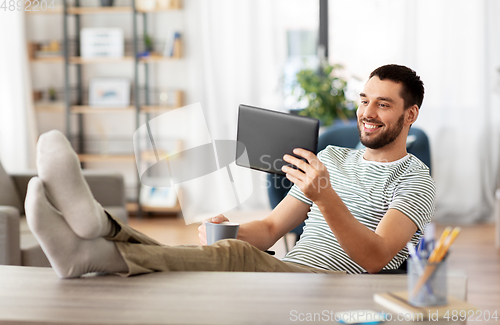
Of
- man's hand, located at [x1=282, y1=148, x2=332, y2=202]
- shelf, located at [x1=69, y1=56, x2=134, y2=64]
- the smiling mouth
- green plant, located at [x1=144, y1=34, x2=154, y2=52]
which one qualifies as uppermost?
green plant, located at [x1=144, y1=34, x2=154, y2=52]

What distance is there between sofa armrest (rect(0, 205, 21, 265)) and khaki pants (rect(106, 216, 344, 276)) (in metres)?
1.13

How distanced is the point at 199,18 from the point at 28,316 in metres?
3.56

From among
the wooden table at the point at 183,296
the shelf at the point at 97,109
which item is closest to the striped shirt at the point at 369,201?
the wooden table at the point at 183,296

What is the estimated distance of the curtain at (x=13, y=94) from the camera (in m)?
3.94

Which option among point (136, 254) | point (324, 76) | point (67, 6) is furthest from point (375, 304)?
point (67, 6)

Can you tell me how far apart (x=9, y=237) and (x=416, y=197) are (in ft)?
4.75

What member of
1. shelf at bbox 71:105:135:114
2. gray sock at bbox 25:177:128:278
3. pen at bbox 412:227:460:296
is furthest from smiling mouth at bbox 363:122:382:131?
shelf at bbox 71:105:135:114

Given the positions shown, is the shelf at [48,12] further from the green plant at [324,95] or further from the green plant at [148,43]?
the green plant at [324,95]

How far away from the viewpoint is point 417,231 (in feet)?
4.81

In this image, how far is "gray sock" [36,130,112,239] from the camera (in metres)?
0.97

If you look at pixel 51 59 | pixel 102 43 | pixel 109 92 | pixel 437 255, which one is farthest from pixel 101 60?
pixel 437 255

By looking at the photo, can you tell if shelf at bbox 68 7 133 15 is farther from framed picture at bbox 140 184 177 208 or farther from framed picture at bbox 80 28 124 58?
framed picture at bbox 140 184 177 208

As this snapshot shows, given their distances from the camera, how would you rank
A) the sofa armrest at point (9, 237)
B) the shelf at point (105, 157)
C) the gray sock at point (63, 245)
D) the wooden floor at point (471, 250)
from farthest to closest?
the shelf at point (105, 157) < the wooden floor at point (471, 250) < the sofa armrest at point (9, 237) < the gray sock at point (63, 245)

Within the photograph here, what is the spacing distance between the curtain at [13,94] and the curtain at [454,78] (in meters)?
2.46
